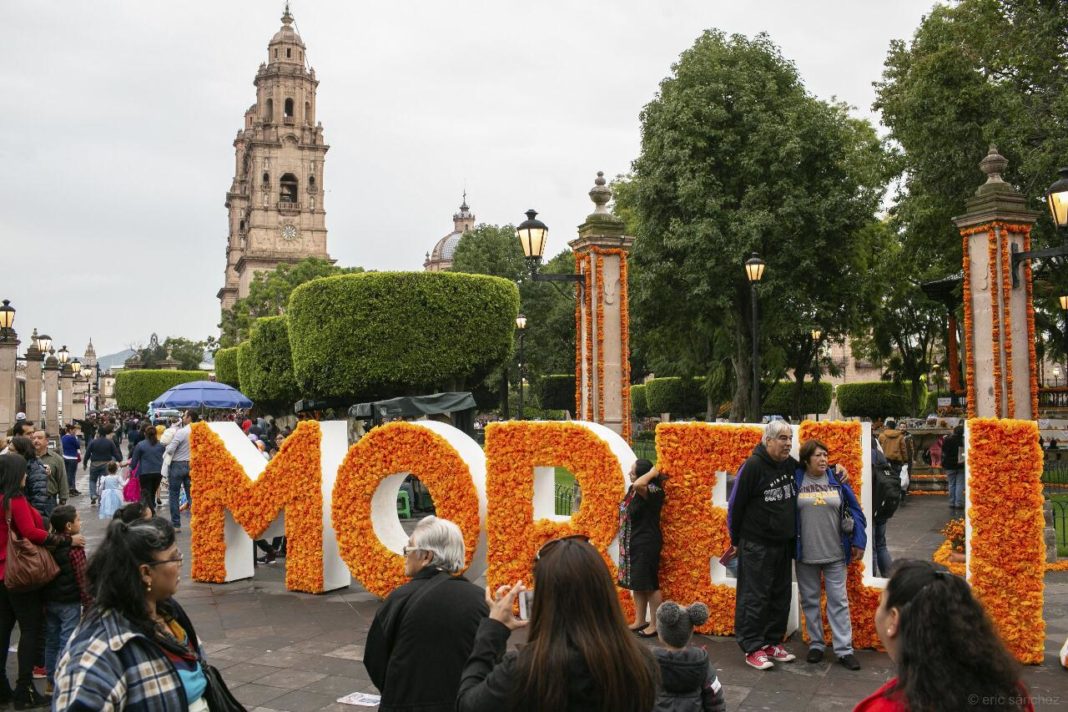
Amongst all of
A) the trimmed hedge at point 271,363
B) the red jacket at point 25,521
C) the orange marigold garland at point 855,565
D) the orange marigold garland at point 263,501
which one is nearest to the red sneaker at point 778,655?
the orange marigold garland at point 855,565

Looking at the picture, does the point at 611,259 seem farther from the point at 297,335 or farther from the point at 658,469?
the point at 297,335

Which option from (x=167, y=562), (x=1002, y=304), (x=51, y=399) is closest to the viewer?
(x=167, y=562)

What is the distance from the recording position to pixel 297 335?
2348cm

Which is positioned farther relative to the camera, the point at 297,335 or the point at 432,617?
the point at 297,335

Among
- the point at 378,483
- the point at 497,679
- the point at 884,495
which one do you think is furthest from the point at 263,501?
the point at 497,679

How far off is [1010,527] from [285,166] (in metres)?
87.1

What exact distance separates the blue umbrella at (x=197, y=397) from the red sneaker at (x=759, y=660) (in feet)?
59.2

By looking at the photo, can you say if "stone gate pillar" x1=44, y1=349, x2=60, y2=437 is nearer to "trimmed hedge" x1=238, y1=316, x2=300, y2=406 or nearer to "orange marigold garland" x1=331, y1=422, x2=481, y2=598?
"trimmed hedge" x1=238, y1=316, x2=300, y2=406

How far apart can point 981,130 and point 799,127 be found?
235 inches

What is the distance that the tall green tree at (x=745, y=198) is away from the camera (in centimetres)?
2567

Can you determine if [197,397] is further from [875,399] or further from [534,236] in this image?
[875,399]

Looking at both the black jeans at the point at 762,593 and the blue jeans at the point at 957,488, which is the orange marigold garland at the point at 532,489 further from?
the blue jeans at the point at 957,488

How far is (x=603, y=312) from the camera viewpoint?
14188 mm

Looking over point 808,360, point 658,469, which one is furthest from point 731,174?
point 658,469
